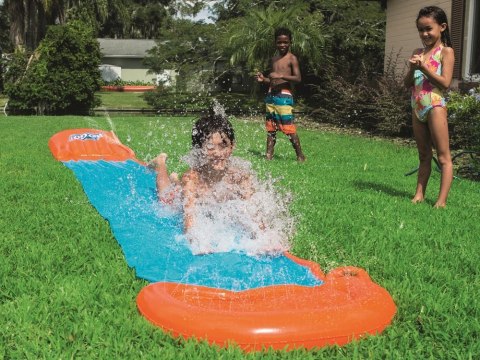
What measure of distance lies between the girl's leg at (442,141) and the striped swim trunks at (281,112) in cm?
264

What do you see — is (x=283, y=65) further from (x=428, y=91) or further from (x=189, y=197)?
(x=189, y=197)

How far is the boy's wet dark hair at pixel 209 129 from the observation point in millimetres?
3896

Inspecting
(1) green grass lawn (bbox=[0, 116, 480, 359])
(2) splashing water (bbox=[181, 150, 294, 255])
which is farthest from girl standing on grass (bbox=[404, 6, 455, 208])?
(2) splashing water (bbox=[181, 150, 294, 255])

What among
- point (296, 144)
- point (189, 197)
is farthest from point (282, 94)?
point (189, 197)

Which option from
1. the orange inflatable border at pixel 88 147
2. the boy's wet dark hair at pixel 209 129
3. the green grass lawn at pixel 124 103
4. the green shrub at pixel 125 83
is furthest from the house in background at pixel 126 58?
the boy's wet dark hair at pixel 209 129

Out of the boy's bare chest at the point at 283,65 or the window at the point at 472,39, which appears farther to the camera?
the window at the point at 472,39

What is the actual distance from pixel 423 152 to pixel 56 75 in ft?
47.0

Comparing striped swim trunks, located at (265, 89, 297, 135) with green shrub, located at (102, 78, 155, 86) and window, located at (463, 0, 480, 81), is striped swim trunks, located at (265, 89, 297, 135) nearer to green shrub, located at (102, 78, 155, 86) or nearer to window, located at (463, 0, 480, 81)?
window, located at (463, 0, 480, 81)

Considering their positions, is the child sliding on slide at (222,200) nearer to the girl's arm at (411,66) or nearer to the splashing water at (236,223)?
the splashing water at (236,223)

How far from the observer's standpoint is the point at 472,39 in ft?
33.5

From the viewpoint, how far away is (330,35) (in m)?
17.5

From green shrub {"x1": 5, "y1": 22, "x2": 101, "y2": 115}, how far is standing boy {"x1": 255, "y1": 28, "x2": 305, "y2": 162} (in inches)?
444

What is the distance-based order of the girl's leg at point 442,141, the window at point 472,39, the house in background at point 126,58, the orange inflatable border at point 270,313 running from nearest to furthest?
the orange inflatable border at point 270,313
the girl's leg at point 442,141
the window at point 472,39
the house in background at point 126,58

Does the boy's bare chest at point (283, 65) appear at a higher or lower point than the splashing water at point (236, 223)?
higher
